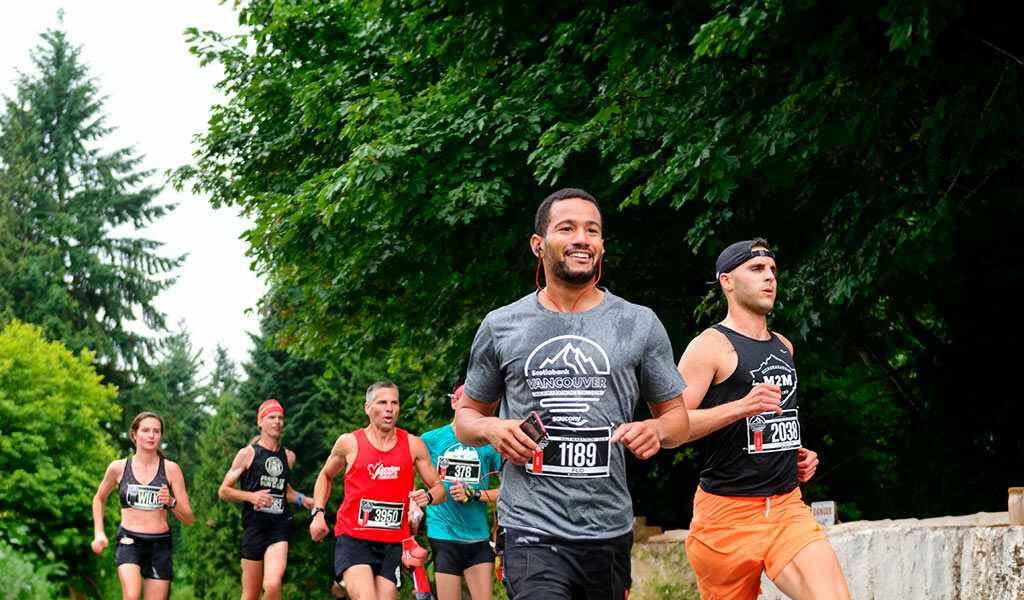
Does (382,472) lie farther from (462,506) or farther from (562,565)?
(562,565)

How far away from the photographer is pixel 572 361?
4.29 metres

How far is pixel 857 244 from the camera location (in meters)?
10.7

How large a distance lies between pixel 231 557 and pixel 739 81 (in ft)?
129

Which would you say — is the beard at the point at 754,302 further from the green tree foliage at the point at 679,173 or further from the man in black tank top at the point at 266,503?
the man in black tank top at the point at 266,503

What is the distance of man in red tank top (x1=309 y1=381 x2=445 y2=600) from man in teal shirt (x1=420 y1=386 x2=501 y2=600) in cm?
16

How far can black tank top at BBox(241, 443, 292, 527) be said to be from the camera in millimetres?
11969

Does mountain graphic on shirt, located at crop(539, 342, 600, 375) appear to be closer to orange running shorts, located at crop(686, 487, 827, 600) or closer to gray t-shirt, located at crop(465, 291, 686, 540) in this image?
gray t-shirt, located at crop(465, 291, 686, 540)

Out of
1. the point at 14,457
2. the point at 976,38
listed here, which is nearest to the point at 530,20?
the point at 976,38

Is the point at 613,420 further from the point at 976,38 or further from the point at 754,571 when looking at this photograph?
the point at 976,38

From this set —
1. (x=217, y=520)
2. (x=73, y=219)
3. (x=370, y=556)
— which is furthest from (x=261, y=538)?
(x=73, y=219)

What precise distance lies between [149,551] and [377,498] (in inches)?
110

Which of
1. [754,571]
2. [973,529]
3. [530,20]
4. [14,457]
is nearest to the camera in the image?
[754,571]

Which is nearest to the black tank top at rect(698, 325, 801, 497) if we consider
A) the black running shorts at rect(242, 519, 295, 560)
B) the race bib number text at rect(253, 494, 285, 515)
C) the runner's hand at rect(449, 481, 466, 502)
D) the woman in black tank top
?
the runner's hand at rect(449, 481, 466, 502)

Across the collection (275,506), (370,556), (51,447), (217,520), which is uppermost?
(51,447)
